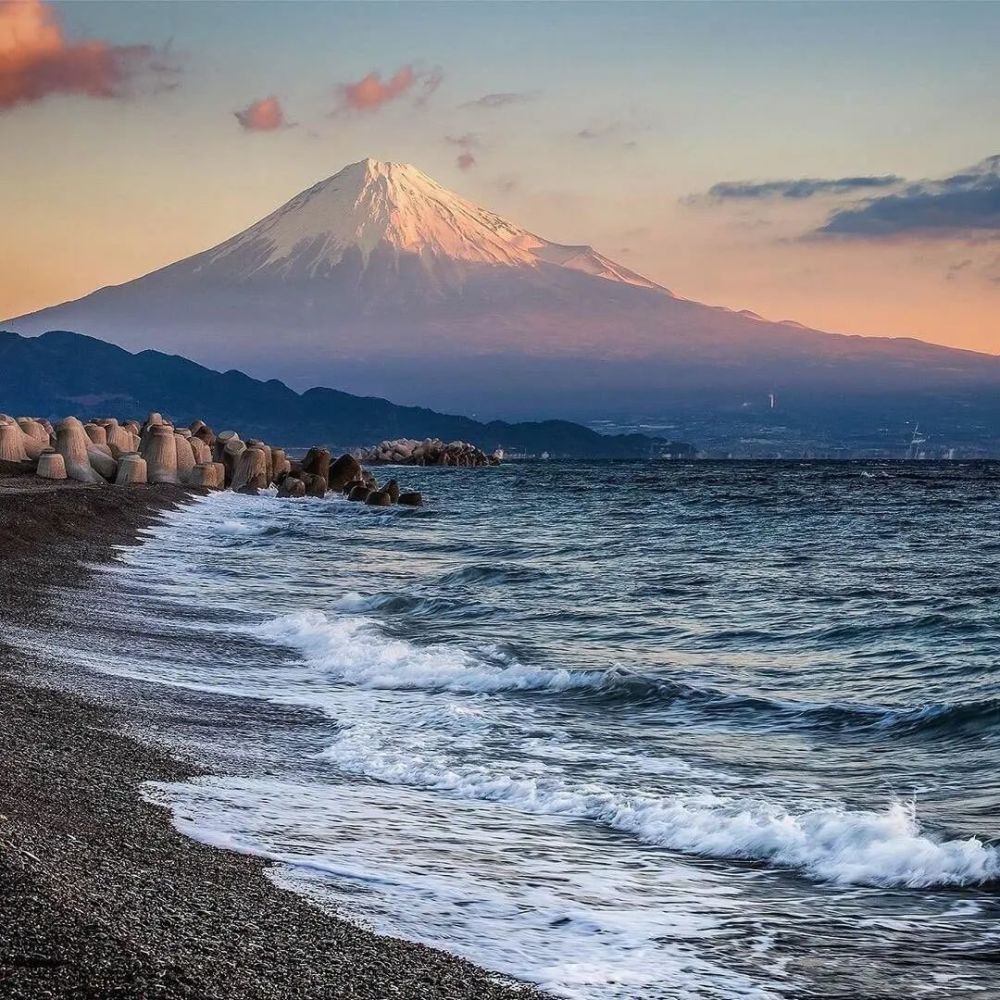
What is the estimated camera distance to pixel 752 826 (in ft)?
29.7

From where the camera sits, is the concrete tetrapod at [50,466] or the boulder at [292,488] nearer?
the concrete tetrapod at [50,466]

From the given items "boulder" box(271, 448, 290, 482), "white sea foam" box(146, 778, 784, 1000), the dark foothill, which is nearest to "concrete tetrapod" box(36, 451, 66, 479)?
"boulder" box(271, 448, 290, 482)

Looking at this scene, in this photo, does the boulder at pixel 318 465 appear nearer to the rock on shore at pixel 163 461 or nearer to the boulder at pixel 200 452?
the rock on shore at pixel 163 461

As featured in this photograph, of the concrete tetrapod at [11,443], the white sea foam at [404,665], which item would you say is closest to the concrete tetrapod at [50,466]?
the concrete tetrapod at [11,443]

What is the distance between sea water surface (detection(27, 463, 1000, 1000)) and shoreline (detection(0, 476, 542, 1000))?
409 mm

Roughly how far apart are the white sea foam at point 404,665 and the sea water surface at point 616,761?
6 cm

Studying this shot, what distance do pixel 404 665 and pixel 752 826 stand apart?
316 inches

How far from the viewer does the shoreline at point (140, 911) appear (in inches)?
193

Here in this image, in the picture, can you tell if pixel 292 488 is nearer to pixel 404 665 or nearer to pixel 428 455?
pixel 404 665

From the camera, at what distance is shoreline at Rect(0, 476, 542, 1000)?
4.90 metres

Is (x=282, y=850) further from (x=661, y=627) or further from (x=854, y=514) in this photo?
(x=854, y=514)

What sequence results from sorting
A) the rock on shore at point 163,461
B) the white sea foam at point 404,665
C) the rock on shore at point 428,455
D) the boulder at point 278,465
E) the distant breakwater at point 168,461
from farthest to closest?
the rock on shore at point 428,455
the boulder at point 278,465
the distant breakwater at point 168,461
the rock on shore at point 163,461
the white sea foam at point 404,665

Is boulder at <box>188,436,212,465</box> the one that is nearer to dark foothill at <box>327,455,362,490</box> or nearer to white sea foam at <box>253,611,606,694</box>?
dark foothill at <box>327,455,362,490</box>

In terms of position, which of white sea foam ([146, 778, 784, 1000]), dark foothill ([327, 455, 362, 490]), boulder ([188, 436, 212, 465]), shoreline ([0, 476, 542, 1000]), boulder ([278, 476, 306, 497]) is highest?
boulder ([188, 436, 212, 465])
